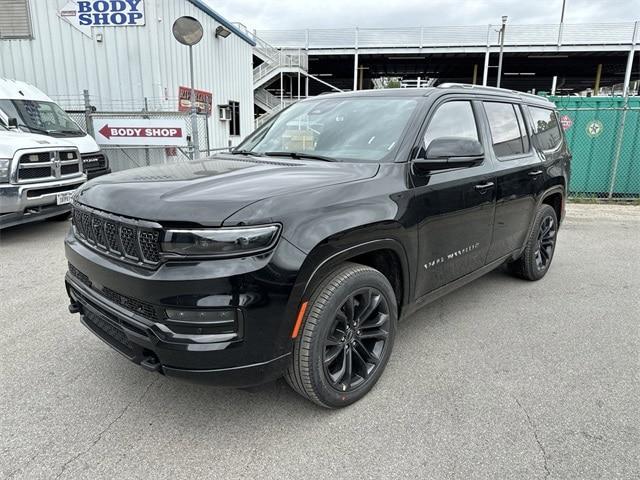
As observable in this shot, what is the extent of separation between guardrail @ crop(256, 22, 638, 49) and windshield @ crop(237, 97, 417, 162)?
104ft

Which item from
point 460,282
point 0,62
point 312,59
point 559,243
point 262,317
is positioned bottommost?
point 559,243

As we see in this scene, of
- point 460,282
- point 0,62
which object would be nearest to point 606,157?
point 460,282

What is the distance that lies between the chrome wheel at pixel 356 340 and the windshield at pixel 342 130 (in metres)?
0.91

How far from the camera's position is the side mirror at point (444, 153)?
113 inches

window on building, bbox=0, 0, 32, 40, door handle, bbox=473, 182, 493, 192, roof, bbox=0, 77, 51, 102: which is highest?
window on building, bbox=0, 0, 32, 40

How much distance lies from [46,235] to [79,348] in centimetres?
421

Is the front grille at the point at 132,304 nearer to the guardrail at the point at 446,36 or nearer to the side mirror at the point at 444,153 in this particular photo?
the side mirror at the point at 444,153

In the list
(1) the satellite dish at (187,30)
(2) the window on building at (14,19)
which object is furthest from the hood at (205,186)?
(2) the window on building at (14,19)

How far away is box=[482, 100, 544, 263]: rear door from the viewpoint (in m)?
3.77

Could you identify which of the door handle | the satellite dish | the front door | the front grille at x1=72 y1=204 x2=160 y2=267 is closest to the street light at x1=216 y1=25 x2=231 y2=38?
the satellite dish

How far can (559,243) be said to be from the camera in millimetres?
6738

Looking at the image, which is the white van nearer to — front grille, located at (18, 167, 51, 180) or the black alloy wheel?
front grille, located at (18, 167, 51, 180)

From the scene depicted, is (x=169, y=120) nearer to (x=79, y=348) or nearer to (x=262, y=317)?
(x=79, y=348)

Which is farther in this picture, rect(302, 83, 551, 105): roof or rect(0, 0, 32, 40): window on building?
rect(0, 0, 32, 40): window on building
